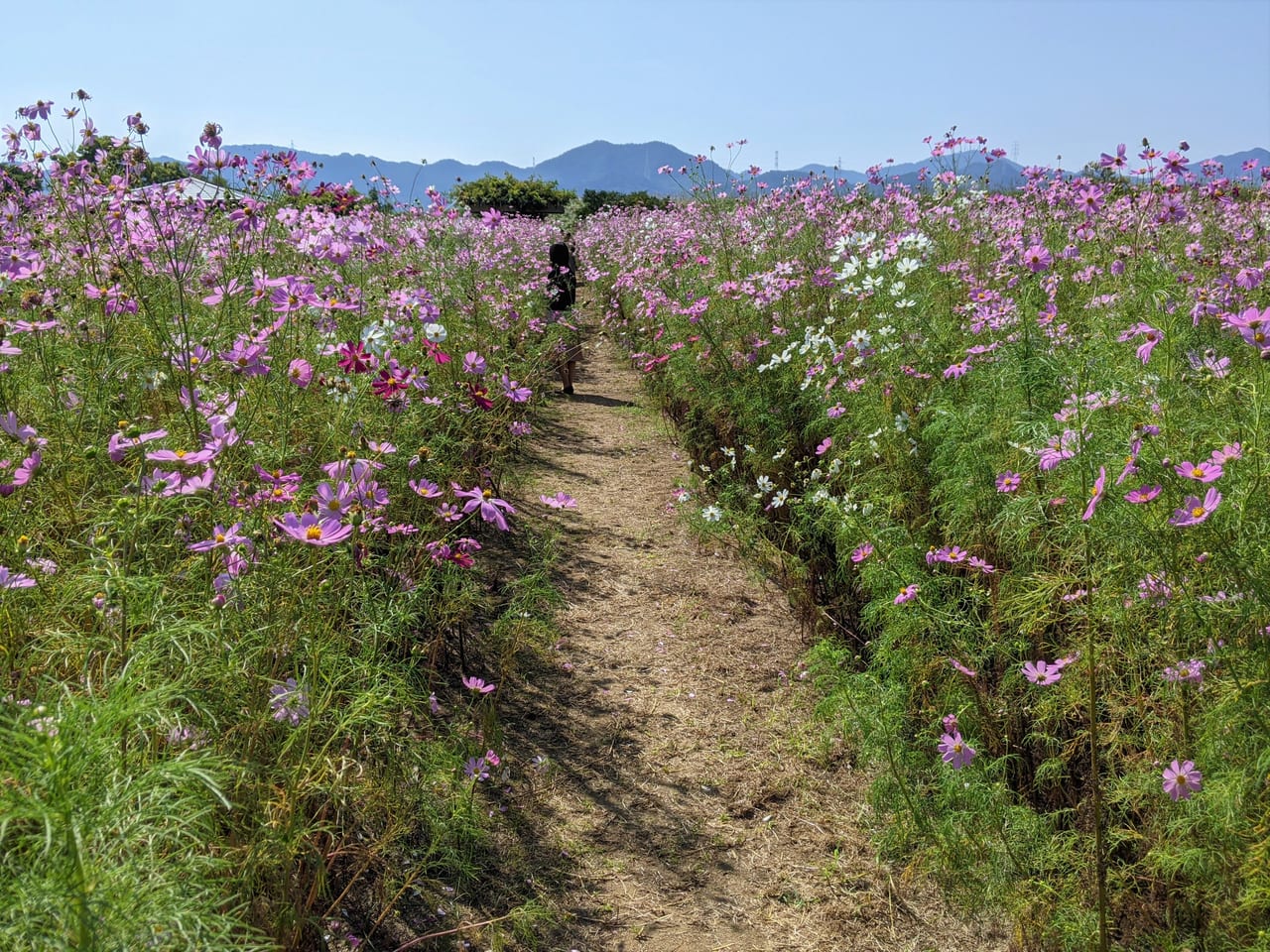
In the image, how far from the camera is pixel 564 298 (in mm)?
9258

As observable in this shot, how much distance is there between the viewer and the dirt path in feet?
7.79

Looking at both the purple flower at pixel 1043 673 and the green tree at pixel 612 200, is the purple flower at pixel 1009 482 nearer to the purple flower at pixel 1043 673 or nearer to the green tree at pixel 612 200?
the purple flower at pixel 1043 673

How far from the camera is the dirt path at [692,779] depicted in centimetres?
238

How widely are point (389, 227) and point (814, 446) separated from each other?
3542mm

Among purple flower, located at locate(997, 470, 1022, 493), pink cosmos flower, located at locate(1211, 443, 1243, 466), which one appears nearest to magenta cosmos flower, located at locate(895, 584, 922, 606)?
purple flower, located at locate(997, 470, 1022, 493)

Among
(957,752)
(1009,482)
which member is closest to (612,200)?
(1009,482)

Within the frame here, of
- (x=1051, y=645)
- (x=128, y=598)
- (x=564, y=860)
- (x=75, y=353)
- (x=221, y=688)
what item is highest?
(x=75, y=353)

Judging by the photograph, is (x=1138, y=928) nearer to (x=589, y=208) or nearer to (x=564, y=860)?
(x=564, y=860)

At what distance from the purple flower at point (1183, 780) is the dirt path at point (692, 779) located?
29.6 inches

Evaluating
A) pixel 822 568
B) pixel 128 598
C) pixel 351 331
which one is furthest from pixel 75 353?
pixel 822 568

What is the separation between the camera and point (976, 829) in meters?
2.30

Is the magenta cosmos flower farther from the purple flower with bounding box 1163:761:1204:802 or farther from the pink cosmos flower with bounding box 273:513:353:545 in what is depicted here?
the pink cosmos flower with bounding box 273:513:353:545

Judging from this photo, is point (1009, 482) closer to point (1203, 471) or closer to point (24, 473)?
point (1203, 471)

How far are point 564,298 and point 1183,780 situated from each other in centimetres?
811
